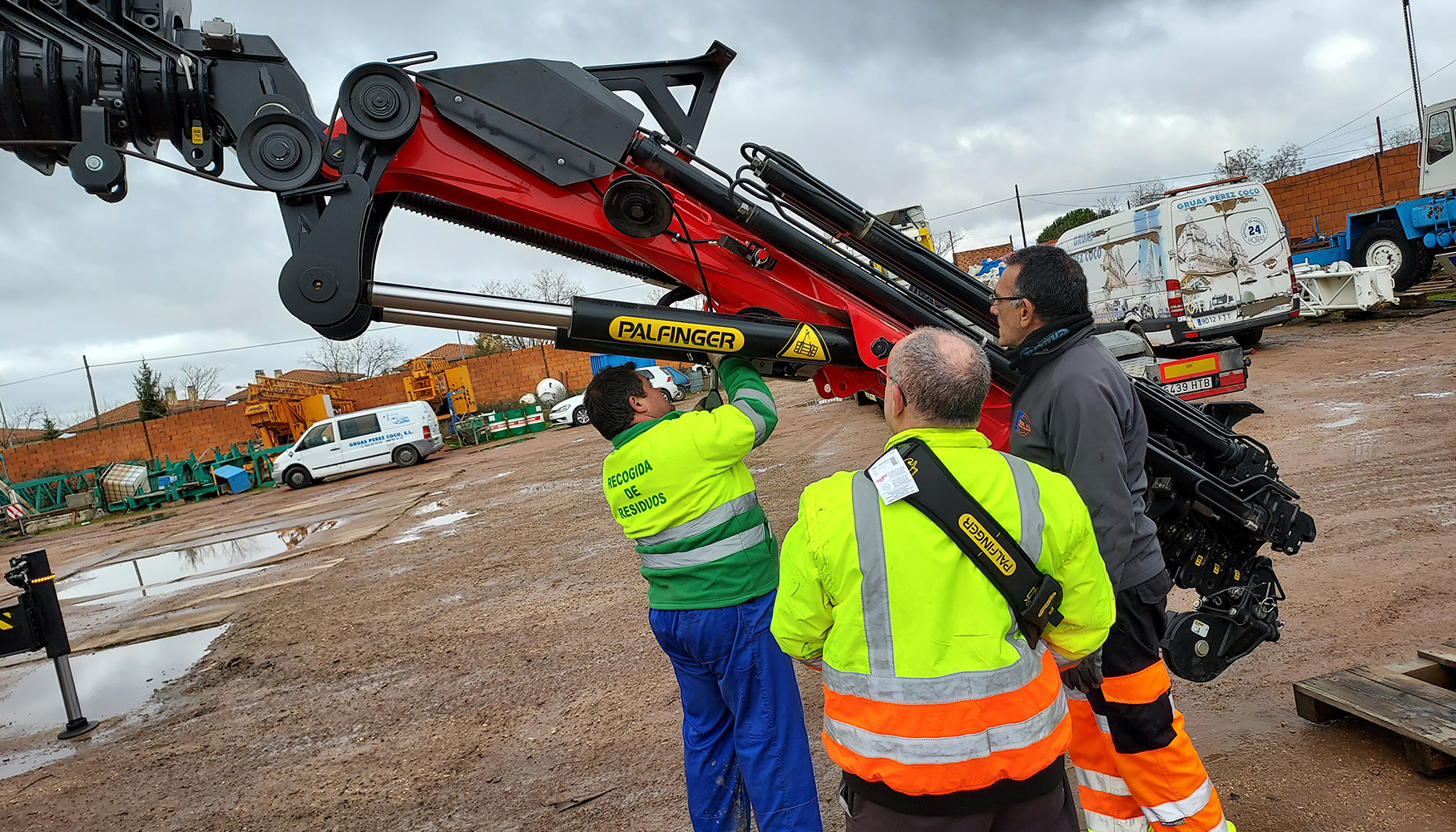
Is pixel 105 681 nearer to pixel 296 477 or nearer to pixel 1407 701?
pixel 1407 701

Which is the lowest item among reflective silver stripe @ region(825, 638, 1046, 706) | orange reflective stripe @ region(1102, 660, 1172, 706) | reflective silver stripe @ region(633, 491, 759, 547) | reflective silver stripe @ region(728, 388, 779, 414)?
orange reflective stripe @ region(1102, 660, 1172, 706)

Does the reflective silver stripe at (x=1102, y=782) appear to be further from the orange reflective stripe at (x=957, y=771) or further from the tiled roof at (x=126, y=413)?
the tiled roof at (x=126, y=413)

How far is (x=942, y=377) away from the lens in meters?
1.87

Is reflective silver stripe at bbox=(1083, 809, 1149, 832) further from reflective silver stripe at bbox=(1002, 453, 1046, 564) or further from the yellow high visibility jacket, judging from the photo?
reflective silver stripe at bbox=(1002, 453, 1046, 564)

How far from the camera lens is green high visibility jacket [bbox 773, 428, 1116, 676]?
1.75 m

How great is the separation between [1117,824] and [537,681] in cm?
350

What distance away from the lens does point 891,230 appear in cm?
319

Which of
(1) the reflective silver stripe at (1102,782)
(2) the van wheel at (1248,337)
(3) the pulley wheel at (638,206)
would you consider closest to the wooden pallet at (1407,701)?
(1) the reflective silver stripe at (1102,782)

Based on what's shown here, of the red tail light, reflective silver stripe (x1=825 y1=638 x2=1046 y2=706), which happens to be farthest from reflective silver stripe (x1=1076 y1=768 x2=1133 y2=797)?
the red tail light

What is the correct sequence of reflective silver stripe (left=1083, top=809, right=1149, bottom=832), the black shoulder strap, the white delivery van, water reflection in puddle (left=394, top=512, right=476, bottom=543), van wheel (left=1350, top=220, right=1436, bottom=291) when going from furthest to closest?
van wheel (left=1350, top=220, right=1436, bottom=291), the white delivery van, water reflection in puddle (left=394, top=512, right=476, bottom=543), reflective silver stripe (left=1083, top=809, right=1149, bottom=832), the black shoulder strap

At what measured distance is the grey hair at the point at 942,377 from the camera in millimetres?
1858

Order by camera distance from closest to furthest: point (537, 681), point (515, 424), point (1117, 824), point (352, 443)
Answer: point (1117, 824), point (537, 681), point (352, 443), point (515, 424)

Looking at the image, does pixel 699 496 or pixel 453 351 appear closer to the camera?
pixel 699 496

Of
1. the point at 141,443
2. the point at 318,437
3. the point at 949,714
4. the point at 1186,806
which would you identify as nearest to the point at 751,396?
the point at 949,714
